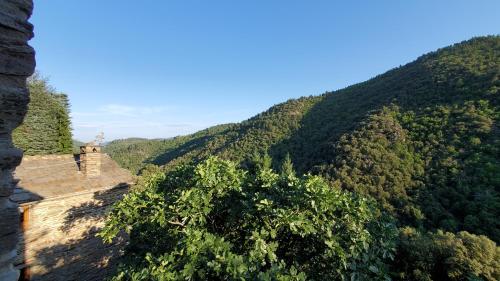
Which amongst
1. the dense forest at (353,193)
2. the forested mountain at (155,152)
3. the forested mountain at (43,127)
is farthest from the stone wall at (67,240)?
the forested mountain at (155,152)

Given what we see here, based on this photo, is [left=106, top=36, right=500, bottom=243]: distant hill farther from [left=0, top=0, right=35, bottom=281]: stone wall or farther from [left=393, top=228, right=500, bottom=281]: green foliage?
[left=0, top=0, right=35, bottom=281]: stone wall

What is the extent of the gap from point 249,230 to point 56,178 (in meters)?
10.1

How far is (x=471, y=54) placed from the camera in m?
71.1

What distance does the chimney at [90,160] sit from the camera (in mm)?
13023

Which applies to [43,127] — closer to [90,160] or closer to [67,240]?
[90,160]

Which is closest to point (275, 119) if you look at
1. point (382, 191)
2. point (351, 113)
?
point (351, 113)

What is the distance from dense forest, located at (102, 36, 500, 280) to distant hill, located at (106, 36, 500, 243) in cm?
22

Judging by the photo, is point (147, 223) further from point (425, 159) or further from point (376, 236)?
point (425, 159)

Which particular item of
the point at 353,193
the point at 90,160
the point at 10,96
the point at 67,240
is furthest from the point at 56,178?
the point at 10,96

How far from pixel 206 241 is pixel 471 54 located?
302 feet

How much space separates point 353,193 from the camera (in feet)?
28.5

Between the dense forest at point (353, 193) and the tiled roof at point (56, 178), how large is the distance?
4.65 m

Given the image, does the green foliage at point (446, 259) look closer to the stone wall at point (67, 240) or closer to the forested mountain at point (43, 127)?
the stone wall at point (67, 240)

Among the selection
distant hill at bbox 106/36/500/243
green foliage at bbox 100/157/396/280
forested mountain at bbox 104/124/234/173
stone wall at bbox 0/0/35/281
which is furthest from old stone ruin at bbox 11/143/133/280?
forested mountain at bbox 104/124/234/173
